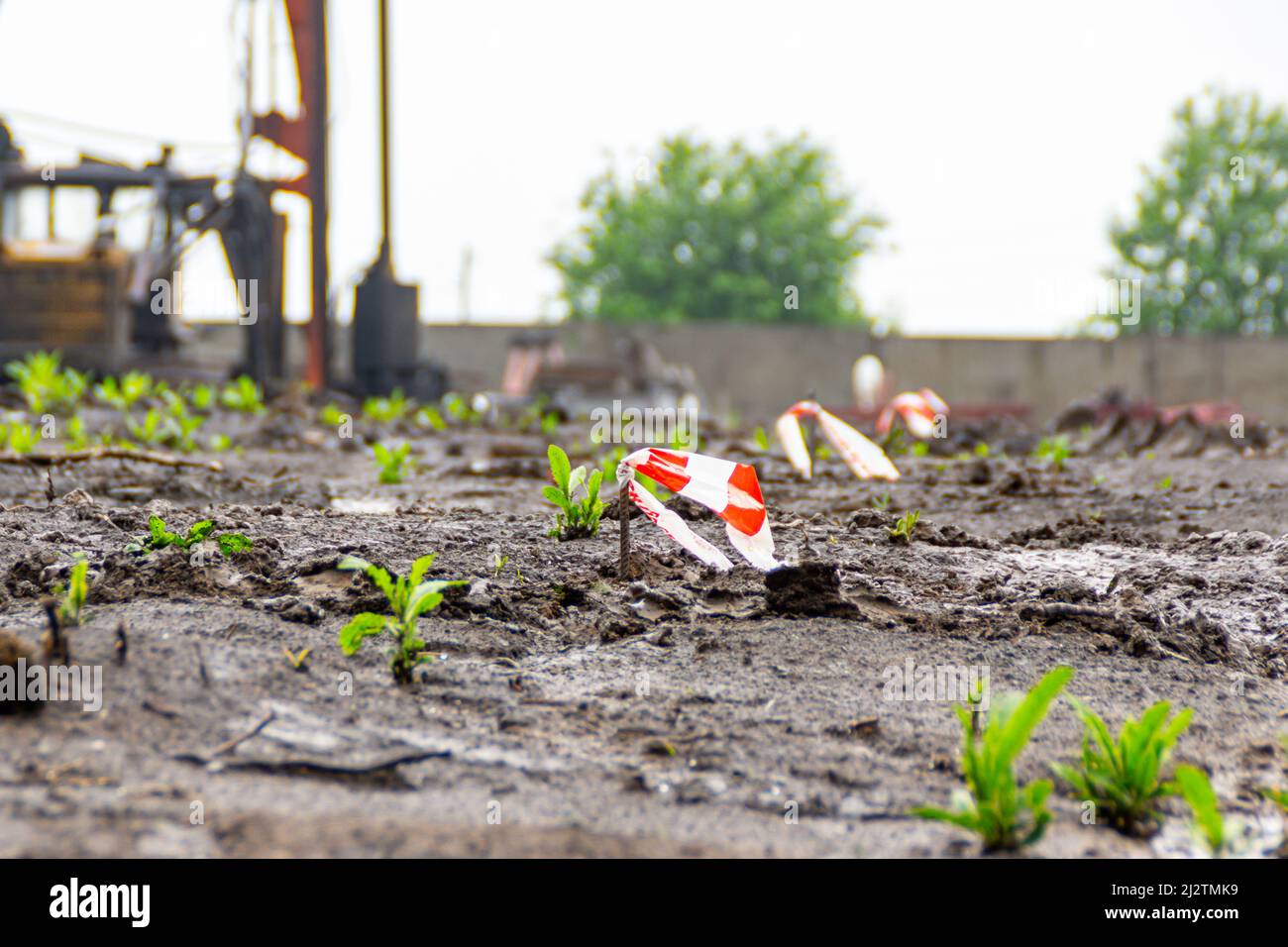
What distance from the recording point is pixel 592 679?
2.60 meters

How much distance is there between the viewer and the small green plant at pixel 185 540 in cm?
308

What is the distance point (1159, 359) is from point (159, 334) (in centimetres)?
1704

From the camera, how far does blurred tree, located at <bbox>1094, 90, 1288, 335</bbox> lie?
3612 centimetres

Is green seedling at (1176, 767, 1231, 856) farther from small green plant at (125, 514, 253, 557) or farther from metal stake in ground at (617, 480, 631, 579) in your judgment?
small green plant at (125, 514, 253, 557)

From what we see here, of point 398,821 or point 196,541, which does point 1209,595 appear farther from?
point 196,541

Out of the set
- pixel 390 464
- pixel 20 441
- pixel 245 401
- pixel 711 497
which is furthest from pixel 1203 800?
pixel 245 401

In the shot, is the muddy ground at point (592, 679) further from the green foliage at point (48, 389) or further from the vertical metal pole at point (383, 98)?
the vertical metal pole at point (383, 98)

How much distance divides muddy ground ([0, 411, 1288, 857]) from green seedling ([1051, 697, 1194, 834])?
48 millimetres

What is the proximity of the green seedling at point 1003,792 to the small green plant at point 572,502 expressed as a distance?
182cm

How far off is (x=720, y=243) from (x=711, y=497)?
34.1 m

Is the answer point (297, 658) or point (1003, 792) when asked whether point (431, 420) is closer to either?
point (297, 658)

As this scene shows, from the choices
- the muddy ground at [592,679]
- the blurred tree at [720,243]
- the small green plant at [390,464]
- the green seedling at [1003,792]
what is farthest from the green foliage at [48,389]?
the blurred tree at [720,243]

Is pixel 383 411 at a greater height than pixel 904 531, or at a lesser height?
greater
